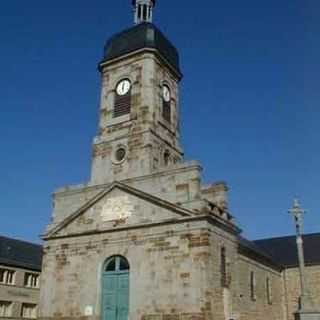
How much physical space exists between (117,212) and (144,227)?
6.04 feet

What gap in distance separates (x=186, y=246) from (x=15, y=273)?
18486 millimetres

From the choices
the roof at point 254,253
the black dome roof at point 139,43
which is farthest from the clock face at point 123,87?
the roof at point 254,253

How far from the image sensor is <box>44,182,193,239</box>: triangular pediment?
2137 centimetres

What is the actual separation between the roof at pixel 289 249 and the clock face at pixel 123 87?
616 inches

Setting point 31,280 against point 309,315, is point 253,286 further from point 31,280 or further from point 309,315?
point 31,280

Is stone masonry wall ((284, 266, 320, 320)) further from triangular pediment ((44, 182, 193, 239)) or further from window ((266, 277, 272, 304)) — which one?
triangular pediment ((44, 182, 193, 239))

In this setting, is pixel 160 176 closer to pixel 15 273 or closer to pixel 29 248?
pixel 15 273

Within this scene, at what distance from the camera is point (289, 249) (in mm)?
34594

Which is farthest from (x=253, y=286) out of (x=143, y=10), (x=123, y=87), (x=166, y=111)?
(x=143, y=10)

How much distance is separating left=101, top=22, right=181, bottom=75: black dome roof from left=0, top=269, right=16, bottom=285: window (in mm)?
16727

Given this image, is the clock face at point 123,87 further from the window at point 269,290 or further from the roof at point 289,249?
the roof at point 289,249

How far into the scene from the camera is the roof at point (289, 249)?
32062 millimetres

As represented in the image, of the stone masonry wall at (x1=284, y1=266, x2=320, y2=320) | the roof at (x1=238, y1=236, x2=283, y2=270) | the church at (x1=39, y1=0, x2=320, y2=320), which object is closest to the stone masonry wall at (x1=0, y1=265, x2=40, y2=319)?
the church at (x1=39, y1=0, x2=320, y2=320)

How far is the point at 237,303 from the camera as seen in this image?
2170cm
